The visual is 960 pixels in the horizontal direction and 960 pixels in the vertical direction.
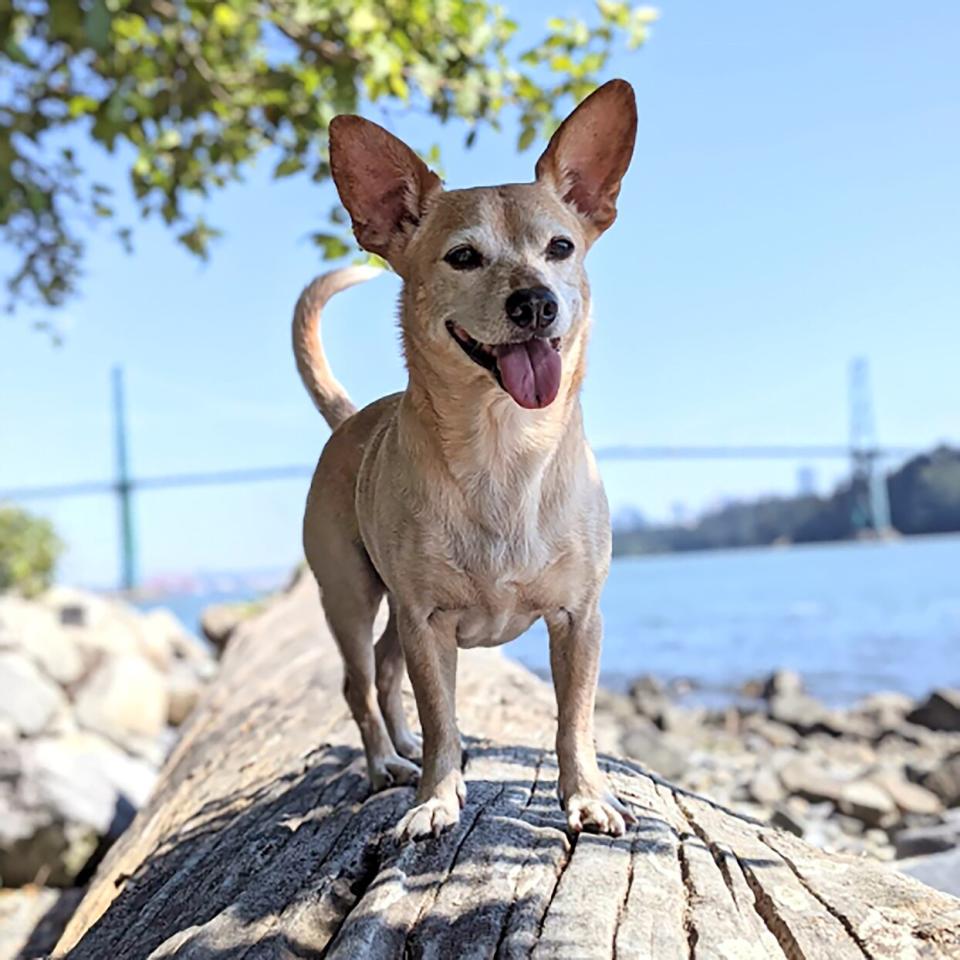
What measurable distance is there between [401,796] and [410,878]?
0.62 m

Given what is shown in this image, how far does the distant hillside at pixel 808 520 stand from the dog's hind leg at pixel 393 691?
42661 mm

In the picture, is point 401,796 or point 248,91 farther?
point 248,91

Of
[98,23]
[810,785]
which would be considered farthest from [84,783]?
[810,785]

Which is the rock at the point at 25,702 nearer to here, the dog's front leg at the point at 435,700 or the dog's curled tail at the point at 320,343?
the dog's curled tail at the point at 320,343

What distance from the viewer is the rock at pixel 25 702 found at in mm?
8422

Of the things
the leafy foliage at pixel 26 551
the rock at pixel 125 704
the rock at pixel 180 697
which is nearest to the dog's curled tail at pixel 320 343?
the rock at pixel 125 704

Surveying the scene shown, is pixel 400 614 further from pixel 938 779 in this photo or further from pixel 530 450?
pixel 938 779

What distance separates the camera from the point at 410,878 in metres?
2.14

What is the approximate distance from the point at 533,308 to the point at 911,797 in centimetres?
694

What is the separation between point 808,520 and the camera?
50.5 metres

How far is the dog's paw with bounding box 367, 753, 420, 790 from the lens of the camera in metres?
2.90

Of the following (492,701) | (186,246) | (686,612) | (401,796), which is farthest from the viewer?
(686,612)

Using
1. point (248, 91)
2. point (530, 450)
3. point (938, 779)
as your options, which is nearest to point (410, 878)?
point (530, 450)

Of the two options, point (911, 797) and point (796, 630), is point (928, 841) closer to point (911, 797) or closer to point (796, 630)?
point (911, 797)
